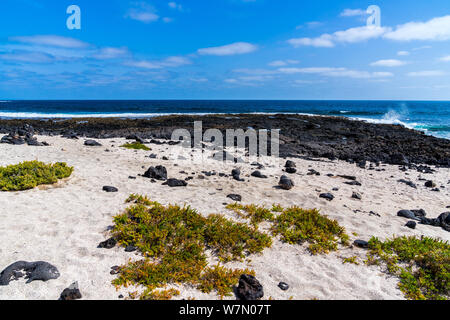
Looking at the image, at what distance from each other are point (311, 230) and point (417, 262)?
6.65 ft

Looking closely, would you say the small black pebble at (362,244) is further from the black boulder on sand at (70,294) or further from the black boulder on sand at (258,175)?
the black boulder on sand at (258,175)

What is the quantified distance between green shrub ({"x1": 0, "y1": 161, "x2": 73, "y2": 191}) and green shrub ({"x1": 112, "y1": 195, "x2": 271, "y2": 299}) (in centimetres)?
334

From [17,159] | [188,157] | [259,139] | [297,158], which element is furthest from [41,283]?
[259,139]

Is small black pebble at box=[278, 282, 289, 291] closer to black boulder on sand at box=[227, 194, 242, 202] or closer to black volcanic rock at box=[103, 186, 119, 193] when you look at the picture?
black boulder on sand at box=[227, 194, 242, 202]

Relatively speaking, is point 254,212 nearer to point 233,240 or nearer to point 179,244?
point 233,240

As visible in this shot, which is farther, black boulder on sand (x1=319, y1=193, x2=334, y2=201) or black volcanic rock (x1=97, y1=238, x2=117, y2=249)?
black boulder on sand (x1=319, y1=193, x2=334, y2=201)

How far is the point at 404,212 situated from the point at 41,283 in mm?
8872

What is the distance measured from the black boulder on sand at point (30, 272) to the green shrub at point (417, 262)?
567 centimetres

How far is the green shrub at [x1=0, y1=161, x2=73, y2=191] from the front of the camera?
23.7 feet

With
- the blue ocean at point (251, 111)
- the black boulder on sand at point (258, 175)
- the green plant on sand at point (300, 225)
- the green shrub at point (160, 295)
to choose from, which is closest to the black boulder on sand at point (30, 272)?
the green shrub at point (160, 295)

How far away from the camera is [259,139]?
20.4 meters

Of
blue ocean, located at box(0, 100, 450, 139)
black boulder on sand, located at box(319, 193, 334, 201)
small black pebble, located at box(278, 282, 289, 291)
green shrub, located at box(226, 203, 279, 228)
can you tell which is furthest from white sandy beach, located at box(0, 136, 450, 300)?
blue ocean, located at box(0, 100, 450, 139)

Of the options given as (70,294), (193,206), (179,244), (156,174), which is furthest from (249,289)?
(156,174)
